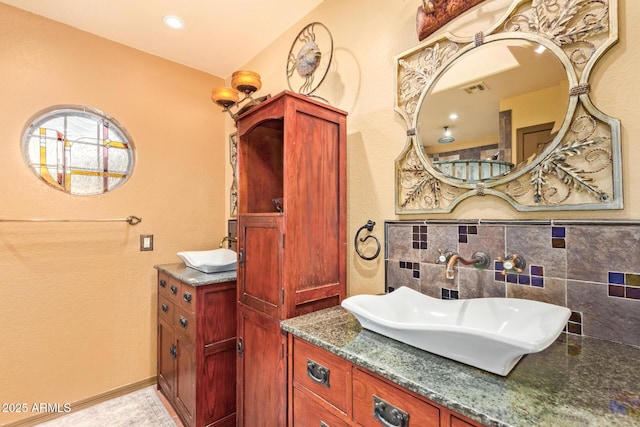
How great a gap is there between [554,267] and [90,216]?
2861 mm

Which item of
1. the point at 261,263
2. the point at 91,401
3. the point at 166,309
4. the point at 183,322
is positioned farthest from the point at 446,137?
the point at 91,401

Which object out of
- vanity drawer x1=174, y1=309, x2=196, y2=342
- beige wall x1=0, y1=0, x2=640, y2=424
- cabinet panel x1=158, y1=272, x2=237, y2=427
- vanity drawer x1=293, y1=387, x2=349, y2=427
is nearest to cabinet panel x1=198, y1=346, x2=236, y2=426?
cabinet panel x1=158, y1=272, x2=237, y2=427

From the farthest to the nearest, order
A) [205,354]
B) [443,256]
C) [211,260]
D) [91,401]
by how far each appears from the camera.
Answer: [211,260] → [91,401] → [205,354] → [443,256]

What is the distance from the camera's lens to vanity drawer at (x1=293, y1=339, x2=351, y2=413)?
93 cm

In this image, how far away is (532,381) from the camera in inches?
28.3

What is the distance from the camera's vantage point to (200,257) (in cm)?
243

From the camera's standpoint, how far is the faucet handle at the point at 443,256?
123cm

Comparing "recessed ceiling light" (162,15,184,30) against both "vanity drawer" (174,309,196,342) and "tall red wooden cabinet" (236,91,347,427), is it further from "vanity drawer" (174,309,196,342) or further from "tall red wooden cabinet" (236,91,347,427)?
"vanity drawer" (174,309,196,342)

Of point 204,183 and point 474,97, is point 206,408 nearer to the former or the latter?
point 204,183

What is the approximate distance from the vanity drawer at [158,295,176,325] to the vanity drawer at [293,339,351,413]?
52.7 inches

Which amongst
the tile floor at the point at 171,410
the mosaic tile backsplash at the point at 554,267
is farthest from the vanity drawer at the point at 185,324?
the mosaic tile backsplash at the point at 554,267

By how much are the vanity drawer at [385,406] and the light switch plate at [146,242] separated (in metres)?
2.23

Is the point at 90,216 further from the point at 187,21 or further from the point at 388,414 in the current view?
the point at 388,414

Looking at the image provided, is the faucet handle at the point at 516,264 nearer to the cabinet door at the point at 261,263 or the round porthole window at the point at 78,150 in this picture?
the cabinet door at the point at 261,263
